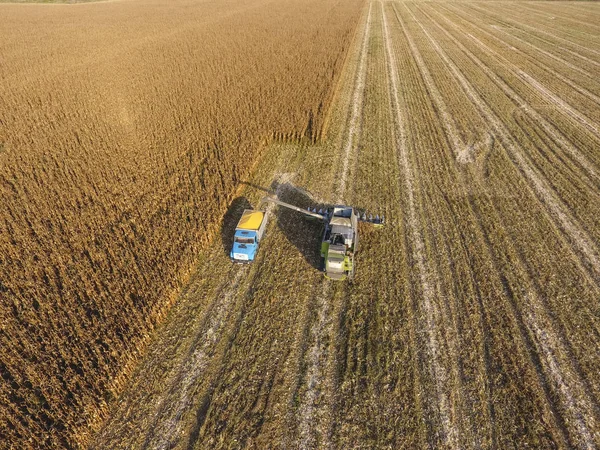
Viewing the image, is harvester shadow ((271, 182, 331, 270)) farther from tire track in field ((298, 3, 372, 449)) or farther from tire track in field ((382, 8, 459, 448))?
tire track in field ((382, 8, 459, 448))

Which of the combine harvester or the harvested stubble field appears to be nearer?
the harvested stubble field

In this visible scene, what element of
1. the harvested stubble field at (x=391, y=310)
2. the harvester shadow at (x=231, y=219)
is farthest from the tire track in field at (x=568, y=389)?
the harvester shadow at (x=231, y=219)

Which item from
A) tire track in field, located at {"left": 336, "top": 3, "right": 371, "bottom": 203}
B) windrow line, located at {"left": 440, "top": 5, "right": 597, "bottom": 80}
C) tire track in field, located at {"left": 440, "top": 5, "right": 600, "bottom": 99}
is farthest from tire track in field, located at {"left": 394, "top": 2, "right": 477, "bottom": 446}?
windrow line, located at {"left": 440, "top": 5, "right": 597, "bottom": 80}

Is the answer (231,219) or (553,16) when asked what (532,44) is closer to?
(553,16)

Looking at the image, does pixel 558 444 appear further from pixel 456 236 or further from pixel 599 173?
pixel 599 173

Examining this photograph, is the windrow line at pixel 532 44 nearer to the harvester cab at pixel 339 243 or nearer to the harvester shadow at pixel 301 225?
the harvester shadow at pixel 301 225

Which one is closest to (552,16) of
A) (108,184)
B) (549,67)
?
(549,67)
